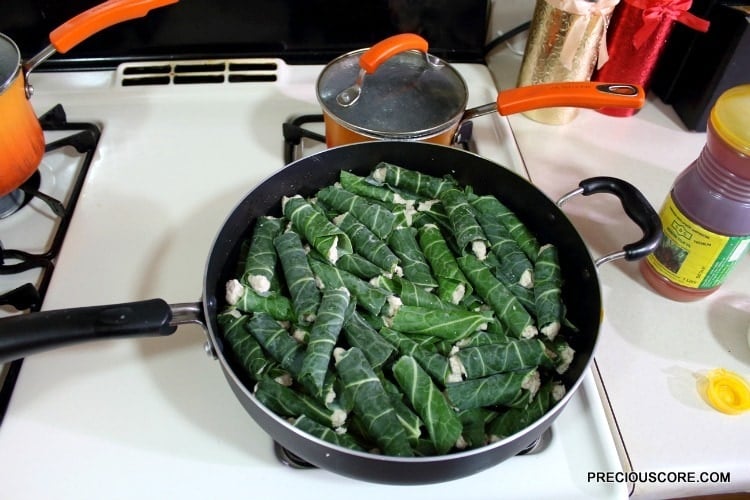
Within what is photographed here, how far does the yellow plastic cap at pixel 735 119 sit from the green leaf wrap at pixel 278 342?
589 millimetres

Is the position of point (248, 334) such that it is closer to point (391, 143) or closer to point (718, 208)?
point (391, 143)

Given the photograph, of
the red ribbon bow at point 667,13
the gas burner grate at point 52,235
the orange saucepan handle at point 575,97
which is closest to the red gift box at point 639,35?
the red ribbon bow at point 667,13

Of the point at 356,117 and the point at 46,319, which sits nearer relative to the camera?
the point at 46,319

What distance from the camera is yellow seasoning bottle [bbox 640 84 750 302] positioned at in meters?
0.74

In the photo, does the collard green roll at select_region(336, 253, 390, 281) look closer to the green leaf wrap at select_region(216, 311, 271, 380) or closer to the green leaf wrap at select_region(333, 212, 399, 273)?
the green leaf wrap at select_region(333, 212, 399, 273)

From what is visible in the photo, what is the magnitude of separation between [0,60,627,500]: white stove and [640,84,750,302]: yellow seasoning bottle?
0.80 feet

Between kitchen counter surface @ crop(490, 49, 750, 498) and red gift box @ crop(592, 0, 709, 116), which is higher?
red gift box @ crop(592, 0, 709, 116)

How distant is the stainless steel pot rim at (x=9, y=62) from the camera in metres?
0.85

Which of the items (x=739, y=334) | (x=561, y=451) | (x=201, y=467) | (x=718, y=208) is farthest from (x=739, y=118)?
(x=201, y=467)

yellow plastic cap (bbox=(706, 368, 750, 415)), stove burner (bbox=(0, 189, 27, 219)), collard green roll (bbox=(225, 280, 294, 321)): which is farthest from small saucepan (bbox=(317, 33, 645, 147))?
stove burner (bbox=(0, 189, 27, 219))

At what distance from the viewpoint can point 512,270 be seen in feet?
2.78

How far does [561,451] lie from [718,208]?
38 centimetres

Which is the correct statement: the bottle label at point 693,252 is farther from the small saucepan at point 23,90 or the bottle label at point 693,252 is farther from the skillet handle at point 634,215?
the small saucepan at point 23,90

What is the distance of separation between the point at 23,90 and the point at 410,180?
0.61 m
